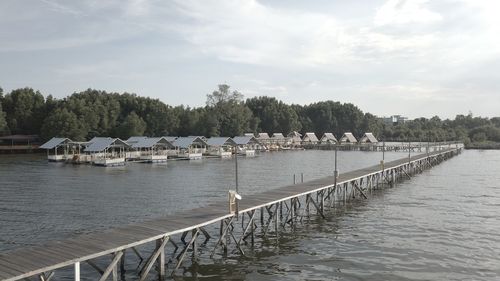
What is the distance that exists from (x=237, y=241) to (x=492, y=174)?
49.0m

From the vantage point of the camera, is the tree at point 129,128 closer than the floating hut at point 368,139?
Yes

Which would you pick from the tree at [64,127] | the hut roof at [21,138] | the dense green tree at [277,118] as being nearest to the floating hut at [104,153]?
the tree at [64,127]

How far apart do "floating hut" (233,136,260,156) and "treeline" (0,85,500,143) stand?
1488cm

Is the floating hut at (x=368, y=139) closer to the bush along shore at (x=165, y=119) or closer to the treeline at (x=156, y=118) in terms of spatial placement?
the bush along shore at (x=165, y=119)

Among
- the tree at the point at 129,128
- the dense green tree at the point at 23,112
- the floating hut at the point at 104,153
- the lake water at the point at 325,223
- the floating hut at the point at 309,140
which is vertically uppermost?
the dense green tree at the point at 23,112

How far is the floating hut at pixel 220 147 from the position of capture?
94562mm

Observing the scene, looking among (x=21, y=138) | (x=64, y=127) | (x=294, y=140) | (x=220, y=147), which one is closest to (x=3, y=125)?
(x=21, y=138)

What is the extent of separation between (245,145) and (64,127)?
4044 centimetres

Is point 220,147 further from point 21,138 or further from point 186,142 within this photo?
point 21,138

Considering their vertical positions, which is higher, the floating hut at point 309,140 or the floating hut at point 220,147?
the floating hut at point 309,140

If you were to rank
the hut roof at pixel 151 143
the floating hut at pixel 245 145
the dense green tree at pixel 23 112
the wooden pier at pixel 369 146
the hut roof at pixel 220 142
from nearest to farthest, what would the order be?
the hut roof at pixel 151 143
the hut roof at pixel 220 142
the floating hut at pixel 245 145
the dense green tree at pixel 23 112
the wooden pier at pixel 369 146

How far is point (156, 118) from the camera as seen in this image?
120625mm

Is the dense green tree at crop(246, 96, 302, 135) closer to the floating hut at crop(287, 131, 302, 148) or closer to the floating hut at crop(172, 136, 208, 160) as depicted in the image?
the floating hut at crop(287, 131, 302, 148)

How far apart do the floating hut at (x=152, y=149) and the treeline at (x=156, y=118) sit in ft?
67.6
